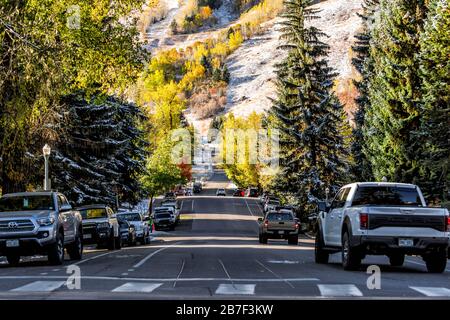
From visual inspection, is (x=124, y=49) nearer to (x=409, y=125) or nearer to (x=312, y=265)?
(x=312, y=265)

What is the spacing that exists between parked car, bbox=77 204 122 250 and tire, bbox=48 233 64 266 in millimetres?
11317

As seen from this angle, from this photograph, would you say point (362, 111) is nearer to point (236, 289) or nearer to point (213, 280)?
point (213, 280)

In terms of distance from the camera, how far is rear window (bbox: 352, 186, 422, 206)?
2055cm

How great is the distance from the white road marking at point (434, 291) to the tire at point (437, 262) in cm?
447

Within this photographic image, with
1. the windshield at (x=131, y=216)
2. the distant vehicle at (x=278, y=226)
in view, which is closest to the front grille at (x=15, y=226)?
the distant vehicle at (x=278, y=226)

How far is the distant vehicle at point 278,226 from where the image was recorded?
4228 centimetres

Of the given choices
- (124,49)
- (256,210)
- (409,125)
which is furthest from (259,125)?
(124,49)

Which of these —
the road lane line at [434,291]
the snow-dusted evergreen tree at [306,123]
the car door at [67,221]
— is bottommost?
the road lane line at [434,291]

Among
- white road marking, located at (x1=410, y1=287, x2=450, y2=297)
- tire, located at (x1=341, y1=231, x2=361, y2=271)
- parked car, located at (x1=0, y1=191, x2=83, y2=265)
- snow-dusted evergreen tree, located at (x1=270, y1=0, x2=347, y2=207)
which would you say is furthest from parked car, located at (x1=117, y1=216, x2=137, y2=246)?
white road marking, located at (x1=410, y1=287, x2=450, y2=297)

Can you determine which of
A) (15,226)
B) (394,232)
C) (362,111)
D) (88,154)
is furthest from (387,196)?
(362,111)

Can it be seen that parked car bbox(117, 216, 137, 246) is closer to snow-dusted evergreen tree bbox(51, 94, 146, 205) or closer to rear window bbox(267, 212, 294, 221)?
snow-dusted evergreen tree bbox(51, 94, 146, 205)

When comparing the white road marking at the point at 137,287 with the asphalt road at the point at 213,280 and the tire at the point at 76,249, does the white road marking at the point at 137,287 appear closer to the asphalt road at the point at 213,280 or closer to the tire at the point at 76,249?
the asphalt road at the point at 213,280

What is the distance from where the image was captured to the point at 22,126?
27.0 m
